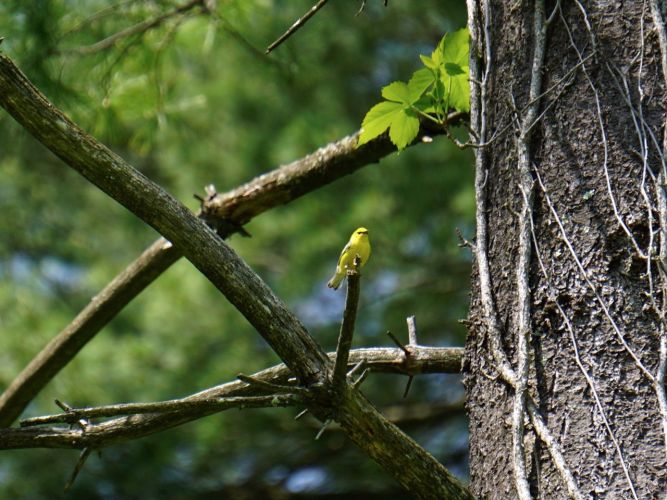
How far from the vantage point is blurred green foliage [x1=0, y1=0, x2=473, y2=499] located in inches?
191

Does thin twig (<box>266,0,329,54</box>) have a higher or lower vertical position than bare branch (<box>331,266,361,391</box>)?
higher

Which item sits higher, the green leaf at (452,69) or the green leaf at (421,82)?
the green leaf at (421,82)

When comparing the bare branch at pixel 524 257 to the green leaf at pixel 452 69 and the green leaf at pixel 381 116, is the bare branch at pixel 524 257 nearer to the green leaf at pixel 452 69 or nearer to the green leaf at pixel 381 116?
the green leaf at pixel 452 69

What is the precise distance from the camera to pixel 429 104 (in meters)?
2.07

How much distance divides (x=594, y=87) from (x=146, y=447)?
375cm

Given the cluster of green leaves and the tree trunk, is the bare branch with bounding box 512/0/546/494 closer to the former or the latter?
the tree trunk

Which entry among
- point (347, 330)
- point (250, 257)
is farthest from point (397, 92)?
point (250, 257)

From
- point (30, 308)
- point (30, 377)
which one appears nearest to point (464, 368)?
point (30, 377)

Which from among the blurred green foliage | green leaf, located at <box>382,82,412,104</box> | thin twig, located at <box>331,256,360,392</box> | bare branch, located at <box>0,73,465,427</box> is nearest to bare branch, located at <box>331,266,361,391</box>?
thin twig, located at <box>331,256,360,392</box>

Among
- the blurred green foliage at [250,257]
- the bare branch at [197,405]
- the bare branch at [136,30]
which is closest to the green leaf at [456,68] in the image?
the bare branch at [197,405]

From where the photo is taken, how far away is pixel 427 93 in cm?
207

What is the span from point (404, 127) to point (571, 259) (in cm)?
55

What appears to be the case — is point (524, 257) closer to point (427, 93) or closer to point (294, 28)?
point (427, 93)

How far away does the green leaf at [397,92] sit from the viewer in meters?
1.99
